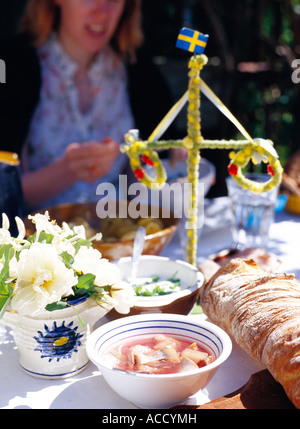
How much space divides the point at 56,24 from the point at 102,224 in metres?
1.30

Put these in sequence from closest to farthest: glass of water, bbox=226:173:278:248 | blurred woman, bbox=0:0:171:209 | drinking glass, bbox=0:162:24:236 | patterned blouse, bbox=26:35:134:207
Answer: drinking glass, bbox=0:162:24:236 → glass of water, bbox=226:173:278:248 → blurred woman, bbox=0:0:171:209 → patterned blouse, bbox=26:35:134:207

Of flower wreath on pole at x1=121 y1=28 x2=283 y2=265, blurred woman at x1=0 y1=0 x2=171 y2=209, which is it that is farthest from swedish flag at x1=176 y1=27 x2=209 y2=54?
blurred woman at x1=0 y1=0 x2=171 y2=209

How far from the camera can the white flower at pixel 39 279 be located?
2.73ft

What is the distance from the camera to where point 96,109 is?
98.7 inches

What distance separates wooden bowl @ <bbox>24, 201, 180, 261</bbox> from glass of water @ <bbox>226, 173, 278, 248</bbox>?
222 mm

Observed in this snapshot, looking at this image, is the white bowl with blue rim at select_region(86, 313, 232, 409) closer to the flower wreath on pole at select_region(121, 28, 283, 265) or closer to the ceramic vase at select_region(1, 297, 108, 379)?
the ceramic vase at select_region(1, 297, 108, 379)

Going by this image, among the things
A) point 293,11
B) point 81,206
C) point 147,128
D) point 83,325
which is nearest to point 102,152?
point 81,206

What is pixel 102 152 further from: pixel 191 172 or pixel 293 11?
pixel 293 11

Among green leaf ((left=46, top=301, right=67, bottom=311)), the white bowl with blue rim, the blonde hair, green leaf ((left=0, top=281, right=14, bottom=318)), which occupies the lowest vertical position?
the white bowl with blue rim

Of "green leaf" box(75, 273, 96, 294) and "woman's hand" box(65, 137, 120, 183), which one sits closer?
"green leaf" box(75, 273, 96, 294)

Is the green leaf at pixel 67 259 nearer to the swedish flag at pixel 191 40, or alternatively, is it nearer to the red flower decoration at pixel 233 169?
the red flower decoration at pixel 233 169

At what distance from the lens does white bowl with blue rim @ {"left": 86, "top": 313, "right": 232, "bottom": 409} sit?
30.8 inches

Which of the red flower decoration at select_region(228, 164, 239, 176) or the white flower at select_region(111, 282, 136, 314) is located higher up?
the red flower decoration at select_region(228, 164, 239, 176)

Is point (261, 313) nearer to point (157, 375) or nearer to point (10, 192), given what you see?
point (157, 375)
